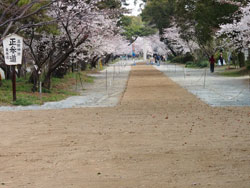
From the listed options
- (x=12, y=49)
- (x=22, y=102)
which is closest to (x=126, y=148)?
(x=22, y=102)

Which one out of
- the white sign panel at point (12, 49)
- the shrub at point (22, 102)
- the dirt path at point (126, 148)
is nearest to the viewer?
the dirt path at point (126, 148)

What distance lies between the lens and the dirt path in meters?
6.74

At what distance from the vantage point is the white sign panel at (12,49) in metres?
18.9

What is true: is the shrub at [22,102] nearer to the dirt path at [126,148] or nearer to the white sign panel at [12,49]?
the white sign panel at [12,49]

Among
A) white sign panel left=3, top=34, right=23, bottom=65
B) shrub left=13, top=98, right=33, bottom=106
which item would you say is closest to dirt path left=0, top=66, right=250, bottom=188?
shrub left=13, top=98, right=33, bottom=106

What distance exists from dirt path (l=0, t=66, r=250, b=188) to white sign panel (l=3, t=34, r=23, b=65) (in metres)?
4.06

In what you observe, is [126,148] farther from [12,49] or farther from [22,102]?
[12,49]

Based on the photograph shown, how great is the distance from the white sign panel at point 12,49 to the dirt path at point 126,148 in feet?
13.3

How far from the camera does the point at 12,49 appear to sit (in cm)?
1892

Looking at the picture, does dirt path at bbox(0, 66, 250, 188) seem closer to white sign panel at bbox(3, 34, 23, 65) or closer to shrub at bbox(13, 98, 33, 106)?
shrub at bbox(13, 98, 33, 106)

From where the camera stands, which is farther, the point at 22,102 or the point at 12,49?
the point at 12,49

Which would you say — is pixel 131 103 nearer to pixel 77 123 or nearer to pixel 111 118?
pixel 111 118

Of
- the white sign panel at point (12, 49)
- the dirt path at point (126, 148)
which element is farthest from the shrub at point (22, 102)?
the dirt path at point (126, 148)

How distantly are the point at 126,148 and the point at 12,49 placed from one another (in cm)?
1105
